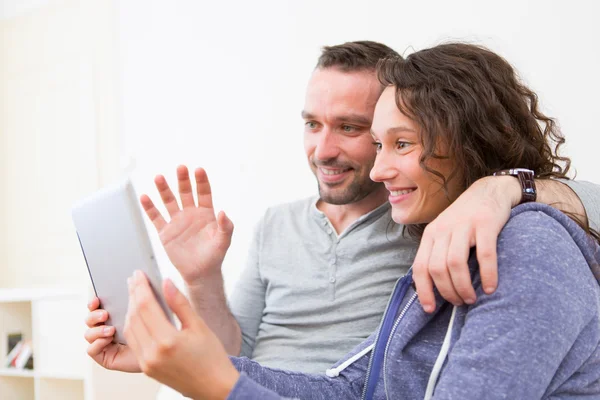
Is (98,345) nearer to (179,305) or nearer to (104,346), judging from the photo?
(104,346)

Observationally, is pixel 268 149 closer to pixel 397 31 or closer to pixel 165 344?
pixel 397 31

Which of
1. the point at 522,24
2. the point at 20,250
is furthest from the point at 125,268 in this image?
the point at 20,250

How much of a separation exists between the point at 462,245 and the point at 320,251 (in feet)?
2.76

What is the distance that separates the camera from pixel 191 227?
135 centimetres

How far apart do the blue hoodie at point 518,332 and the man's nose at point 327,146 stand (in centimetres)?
68

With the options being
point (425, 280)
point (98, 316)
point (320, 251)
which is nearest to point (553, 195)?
point (425, 280)

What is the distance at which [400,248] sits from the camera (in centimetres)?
165

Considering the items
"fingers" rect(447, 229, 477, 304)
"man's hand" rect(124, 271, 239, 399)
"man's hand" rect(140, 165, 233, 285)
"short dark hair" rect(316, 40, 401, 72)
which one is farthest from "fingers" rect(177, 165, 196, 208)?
"short dark hair" rect(316, 40, 401, 72)

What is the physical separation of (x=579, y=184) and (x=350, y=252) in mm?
636

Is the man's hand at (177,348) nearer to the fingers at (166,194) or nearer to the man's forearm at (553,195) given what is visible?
the fingers at (166,194)

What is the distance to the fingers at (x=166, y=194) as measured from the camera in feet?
4.10

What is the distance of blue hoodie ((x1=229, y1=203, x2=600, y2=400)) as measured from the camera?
0.83 m

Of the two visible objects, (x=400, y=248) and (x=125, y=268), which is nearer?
(x=125, y=268)

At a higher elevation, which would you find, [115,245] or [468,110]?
[468,110]
